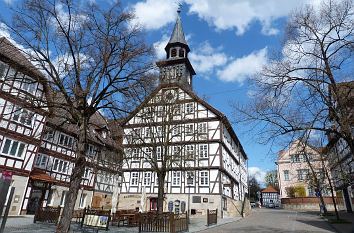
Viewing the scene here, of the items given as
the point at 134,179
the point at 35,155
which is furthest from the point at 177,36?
the point at 35,155

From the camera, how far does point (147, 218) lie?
685 inches

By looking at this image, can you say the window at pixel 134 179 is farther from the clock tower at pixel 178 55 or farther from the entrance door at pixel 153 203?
the clock tower at pixel 178 55

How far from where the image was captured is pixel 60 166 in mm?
29859

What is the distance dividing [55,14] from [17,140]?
15249 mm

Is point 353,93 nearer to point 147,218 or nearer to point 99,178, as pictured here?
point 147,218

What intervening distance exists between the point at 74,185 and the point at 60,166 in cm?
1968

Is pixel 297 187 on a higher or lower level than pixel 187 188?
higher

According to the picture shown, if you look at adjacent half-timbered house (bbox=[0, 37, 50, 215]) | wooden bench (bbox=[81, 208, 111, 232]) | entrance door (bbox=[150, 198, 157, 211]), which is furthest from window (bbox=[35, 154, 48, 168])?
wooden bench (bbox=[81, 208, 111, 232])

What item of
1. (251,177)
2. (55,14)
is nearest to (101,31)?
(55,14)

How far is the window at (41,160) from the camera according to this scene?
2734 centimetres

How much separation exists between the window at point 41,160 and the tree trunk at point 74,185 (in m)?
17.6

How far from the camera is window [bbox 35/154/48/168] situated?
2734cm

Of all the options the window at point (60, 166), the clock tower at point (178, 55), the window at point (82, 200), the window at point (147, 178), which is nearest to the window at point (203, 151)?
the window at point (147, 178)

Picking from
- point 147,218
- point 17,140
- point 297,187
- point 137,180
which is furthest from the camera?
point 297,187
